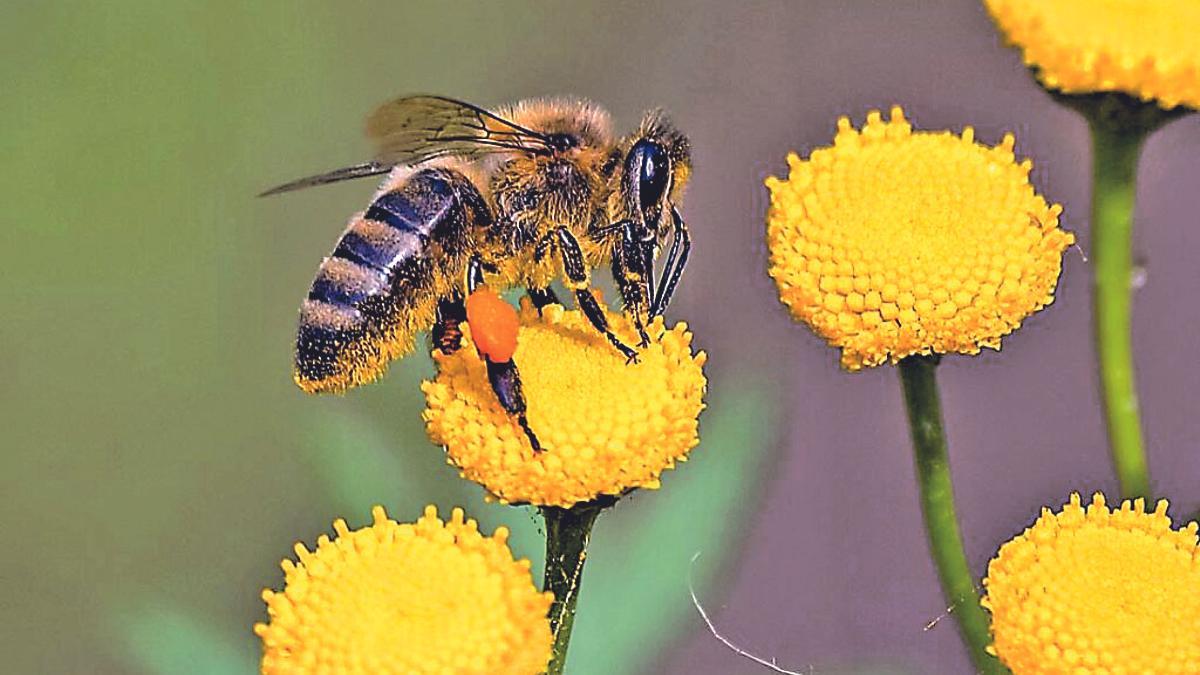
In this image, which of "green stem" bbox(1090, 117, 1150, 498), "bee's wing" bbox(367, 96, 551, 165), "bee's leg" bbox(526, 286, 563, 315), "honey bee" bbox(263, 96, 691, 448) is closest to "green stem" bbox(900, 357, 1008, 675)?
"green stem" bbox(1090, 117, 1150, 498)

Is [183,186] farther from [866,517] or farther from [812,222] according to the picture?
[812,222]

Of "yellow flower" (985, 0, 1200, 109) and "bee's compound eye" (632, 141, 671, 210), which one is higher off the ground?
"yellow flower" (985, 0, 1200, 109)

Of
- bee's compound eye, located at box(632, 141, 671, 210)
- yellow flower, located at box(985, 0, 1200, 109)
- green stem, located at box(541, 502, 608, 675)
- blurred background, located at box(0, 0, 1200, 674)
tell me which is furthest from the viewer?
blurred background, located at box(0, 0, 1200, 674)

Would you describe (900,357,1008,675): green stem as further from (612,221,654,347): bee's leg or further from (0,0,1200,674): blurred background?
(0,0,1200,674): blurred background

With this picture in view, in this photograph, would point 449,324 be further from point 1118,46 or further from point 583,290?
point 1118,46

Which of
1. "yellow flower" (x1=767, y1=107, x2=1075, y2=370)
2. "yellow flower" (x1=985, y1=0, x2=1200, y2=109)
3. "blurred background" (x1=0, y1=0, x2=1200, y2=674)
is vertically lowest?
"blurred background" (x1=0, y1=0, x2=1200, y2=674)

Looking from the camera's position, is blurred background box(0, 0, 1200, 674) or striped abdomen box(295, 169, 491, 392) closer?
striped abdomen box(295, 169, 491, 392)

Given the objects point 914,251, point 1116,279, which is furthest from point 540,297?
point 1116,279

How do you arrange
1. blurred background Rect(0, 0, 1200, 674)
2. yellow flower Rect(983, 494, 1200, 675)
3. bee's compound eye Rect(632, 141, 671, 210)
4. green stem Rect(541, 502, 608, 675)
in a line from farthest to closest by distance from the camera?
blurred background Rect(0, 0, 1200, 674), bee's compound eye Rect(632, 141, 671, 210), green stem Rect(541, 502, 608, 675), yellow flower Rect(983, 494, 1200, 675)
